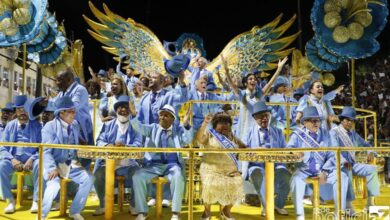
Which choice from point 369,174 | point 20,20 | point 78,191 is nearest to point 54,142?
point 78,191

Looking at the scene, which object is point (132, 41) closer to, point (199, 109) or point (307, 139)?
point (199, 109)

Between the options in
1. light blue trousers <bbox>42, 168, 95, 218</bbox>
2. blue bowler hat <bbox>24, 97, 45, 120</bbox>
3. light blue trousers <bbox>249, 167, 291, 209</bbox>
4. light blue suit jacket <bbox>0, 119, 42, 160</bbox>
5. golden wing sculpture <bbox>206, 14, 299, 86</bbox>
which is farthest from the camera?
golden wing sculpture <bbox>206, 14, 299, 86</bbox>

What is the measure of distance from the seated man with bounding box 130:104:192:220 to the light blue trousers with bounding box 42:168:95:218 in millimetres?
510

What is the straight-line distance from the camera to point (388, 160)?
29.2 feet

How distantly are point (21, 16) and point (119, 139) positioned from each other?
115 inches

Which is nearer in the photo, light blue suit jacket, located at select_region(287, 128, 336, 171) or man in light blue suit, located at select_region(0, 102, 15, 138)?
light blue suit jacket, located at select_region(287, 128, 336, 171)

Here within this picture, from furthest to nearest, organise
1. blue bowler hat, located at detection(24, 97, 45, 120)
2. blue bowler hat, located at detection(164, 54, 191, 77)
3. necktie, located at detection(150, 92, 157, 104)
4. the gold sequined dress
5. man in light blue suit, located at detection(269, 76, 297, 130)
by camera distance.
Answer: man in light blue suit, located at detection(269, 76, 297, 130)
blue bowler hat, located at detection(164, 54, 191, 77)
necktie, located at detection(150, 92, 157, 104)
blue bowler hat, located at detection(24, 97, 45, 120)
the gold sequined dress

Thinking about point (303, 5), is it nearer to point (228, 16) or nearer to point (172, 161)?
point (228, 16)

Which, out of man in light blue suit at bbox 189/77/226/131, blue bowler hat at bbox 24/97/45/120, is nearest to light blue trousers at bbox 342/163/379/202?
man in light blue suit at bbox 189/77/226/131

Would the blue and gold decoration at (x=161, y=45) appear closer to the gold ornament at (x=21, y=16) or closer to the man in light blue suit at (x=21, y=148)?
the gold ornament at (x=21, y=16)

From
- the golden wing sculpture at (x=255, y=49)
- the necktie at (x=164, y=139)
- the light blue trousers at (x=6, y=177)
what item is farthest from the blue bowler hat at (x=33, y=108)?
the golden wing sculpture at (x=255, y=49)

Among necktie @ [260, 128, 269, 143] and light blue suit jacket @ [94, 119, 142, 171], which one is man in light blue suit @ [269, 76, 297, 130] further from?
light blue suit jacket @ [94, 119, 142, 171]

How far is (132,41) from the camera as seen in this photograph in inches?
438

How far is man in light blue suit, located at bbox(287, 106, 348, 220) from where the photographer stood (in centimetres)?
506
